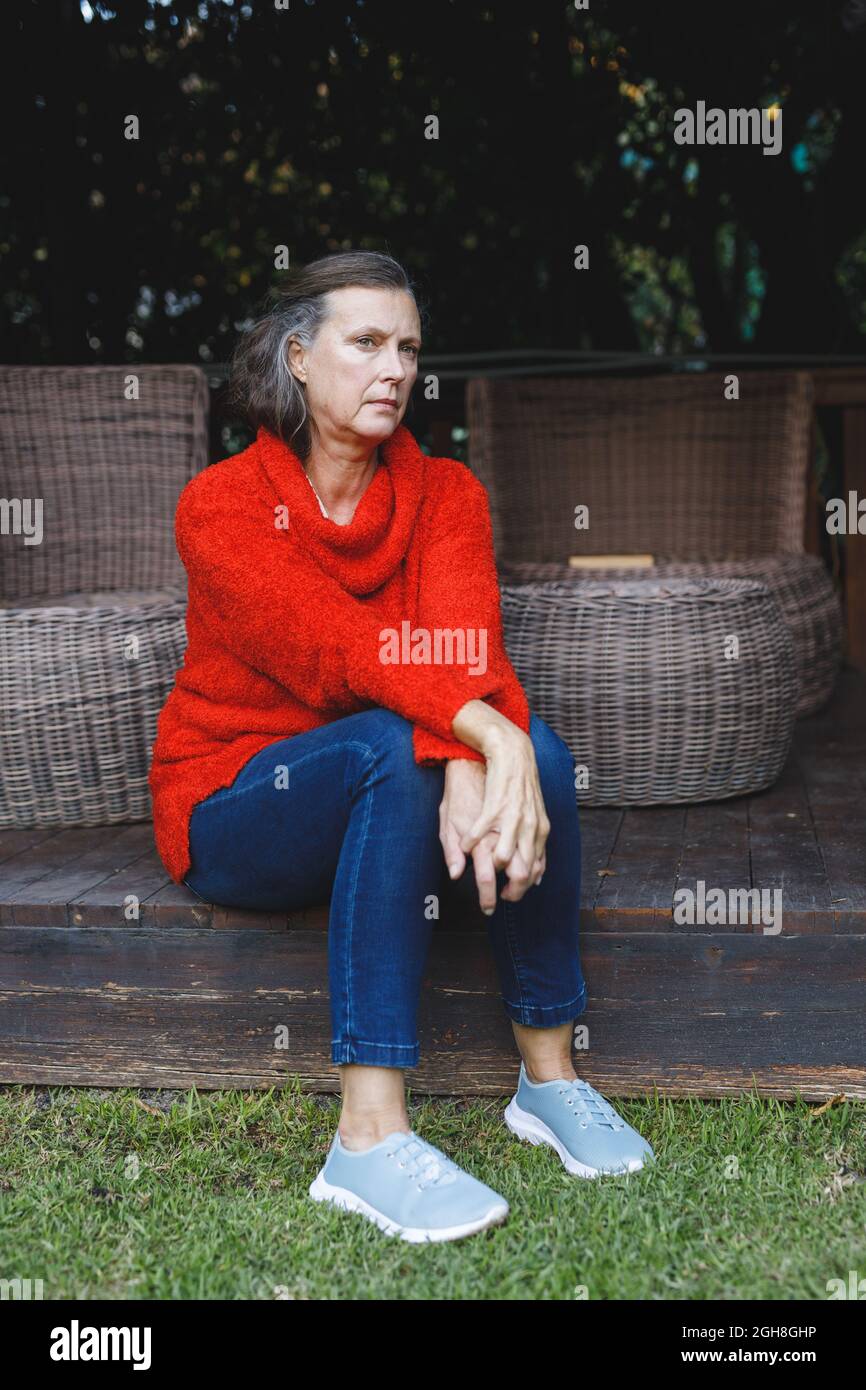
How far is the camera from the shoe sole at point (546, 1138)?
175cm

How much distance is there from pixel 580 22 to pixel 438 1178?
3606 millimetres

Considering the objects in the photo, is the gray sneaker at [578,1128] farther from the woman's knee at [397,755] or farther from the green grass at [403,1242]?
the woman's knee at [397,755]

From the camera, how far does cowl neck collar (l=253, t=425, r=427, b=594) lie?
1939mm

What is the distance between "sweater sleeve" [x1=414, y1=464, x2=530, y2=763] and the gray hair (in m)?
0.24

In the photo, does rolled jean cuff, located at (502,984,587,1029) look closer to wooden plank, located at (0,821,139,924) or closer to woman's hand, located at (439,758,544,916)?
woman's hand, located at (439,758,544,916)

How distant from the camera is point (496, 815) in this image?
5.34 ft

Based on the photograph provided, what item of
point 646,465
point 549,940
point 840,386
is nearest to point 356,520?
point 549,940

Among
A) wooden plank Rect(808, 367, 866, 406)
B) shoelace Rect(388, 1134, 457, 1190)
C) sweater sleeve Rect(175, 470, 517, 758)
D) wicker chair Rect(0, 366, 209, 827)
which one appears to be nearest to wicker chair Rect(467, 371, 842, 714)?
wooden plank Rect(808, 367, 866, 406)

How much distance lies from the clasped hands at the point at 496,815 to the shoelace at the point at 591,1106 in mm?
328

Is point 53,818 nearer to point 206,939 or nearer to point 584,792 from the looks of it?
point 206,939

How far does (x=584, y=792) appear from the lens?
2494mm

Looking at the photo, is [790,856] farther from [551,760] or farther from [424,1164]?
[424,1164]

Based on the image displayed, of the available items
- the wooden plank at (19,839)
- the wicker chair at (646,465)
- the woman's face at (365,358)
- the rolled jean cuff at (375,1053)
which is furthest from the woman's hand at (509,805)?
the wicker chair at (646,465)

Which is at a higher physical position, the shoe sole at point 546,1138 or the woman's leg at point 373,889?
the woman's leg at point 373,889
